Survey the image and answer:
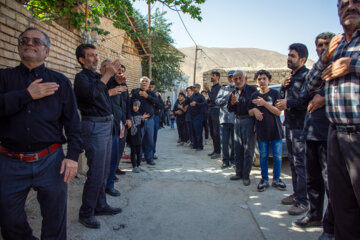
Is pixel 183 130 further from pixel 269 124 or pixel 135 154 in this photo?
pixel 269 124

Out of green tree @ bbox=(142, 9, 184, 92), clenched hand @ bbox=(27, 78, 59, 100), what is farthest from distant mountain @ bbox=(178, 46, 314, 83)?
clenched hand @ bbox=(27, 78, 59, 100)

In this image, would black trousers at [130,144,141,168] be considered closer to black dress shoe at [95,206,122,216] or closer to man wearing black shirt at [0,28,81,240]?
black dress shoe at [95,206,122,216]

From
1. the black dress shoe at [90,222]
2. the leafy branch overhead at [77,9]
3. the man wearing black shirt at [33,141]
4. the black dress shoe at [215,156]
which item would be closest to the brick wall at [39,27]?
the leafy branch overhead at [77,9]

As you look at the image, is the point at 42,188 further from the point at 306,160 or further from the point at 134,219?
the point at 306,160

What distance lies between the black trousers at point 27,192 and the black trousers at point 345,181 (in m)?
2.13

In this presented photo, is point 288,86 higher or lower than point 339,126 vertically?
higher

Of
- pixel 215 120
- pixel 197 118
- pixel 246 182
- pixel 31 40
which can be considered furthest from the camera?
pixel 197 118

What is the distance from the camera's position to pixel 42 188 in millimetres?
1804

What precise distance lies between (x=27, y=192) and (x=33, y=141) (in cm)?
41

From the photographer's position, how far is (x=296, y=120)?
3.10 m

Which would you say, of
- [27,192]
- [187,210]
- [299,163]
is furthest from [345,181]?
[27,192]

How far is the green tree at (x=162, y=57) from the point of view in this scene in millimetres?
17531

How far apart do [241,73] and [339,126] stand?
2.86 metres

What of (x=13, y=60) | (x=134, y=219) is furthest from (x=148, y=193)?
(x=13, y=60)
